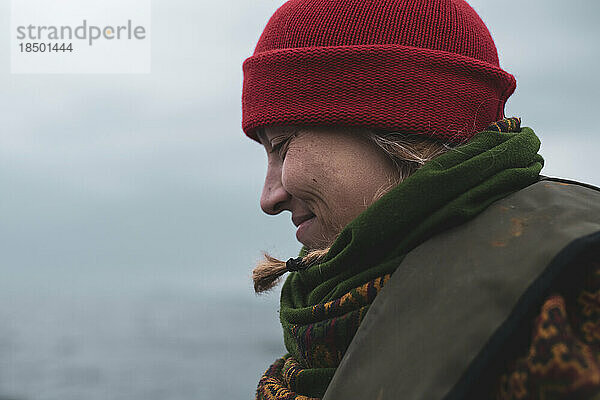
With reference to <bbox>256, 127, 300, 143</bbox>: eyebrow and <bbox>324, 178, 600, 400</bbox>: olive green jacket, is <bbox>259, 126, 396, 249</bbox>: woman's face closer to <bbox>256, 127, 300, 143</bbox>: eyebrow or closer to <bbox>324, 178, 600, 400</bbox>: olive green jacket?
<bbox>256, 127, 300, 143</bbox>: eyebrow

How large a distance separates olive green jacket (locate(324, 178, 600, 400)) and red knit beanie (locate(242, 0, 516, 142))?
0.37 m

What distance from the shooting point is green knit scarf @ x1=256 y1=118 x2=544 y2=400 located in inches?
59.2

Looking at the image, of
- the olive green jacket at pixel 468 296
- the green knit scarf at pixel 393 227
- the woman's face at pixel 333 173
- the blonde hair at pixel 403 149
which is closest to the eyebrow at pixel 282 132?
the woman's face at pixel 333 173

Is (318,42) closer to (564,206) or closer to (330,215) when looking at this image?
(330,215)

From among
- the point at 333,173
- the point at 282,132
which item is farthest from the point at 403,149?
the point at 282,132

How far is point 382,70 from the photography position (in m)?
1.73

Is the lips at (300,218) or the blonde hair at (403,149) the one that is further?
the lips at (300,218)

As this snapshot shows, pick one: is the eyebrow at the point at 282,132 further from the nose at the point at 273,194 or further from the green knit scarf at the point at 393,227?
the green knit scarf at the point at 393,227

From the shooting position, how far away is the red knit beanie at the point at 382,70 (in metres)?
1.73

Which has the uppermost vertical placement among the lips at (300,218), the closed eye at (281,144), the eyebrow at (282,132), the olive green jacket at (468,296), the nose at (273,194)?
the eyebrow at (282,132)

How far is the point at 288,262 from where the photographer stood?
6.70 feet

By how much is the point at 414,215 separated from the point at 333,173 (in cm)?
31

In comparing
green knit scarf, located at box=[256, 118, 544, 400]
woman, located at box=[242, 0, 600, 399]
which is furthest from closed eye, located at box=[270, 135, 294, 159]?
green knit scarf, located at box=[256, 118, 544, 400]

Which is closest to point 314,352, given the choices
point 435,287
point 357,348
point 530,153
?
point 357,348
